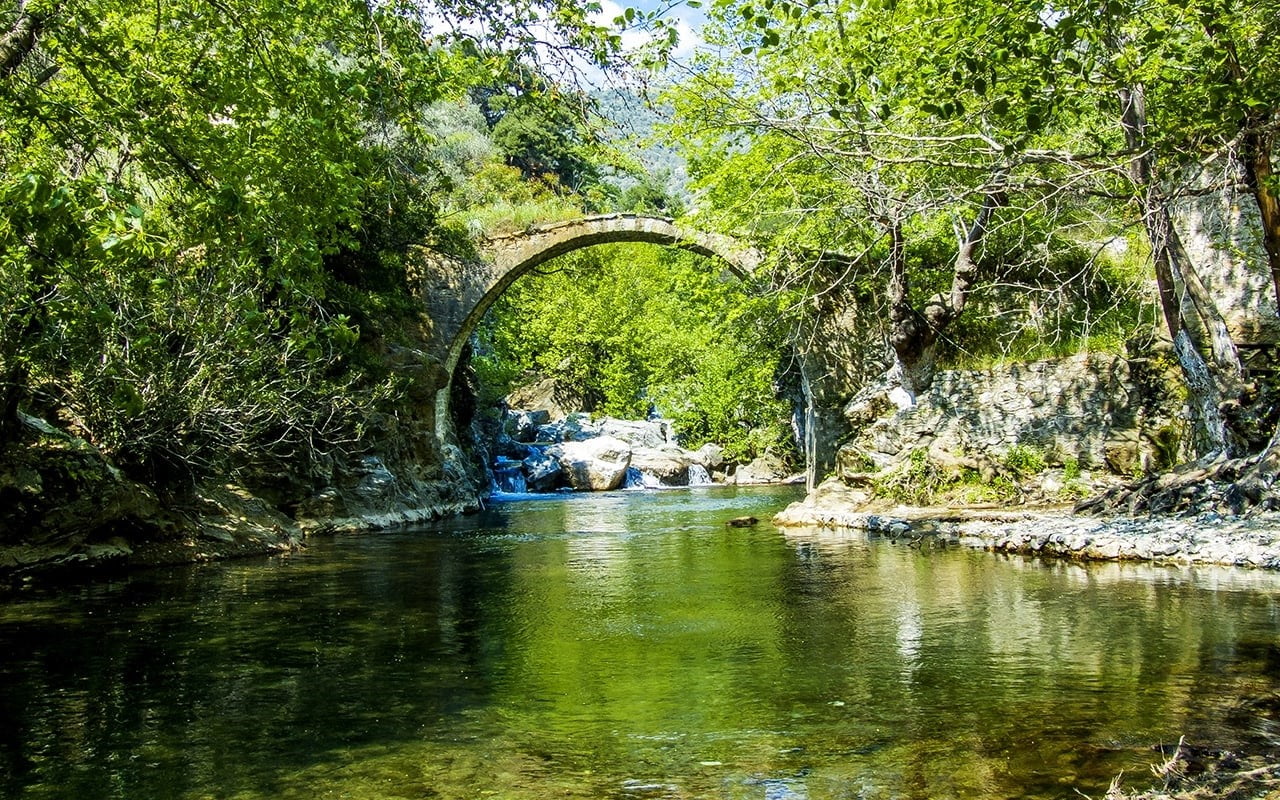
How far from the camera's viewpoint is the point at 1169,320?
39.8 ft

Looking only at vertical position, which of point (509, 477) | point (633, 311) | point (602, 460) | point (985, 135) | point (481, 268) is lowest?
point (509, 477)

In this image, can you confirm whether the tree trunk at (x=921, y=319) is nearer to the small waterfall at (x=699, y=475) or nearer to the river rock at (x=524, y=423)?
the small waterfall at (x=699, y=475)

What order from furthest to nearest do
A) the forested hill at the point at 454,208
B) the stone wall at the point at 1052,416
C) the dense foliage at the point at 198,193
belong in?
the stone wall at the point at 1052,416 < the forested hill at the point at 454,208 < the dense foliage at the point at 198,193

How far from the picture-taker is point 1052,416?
1443 cm

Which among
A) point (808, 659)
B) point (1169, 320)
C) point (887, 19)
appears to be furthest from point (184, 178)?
point (1169, 320)

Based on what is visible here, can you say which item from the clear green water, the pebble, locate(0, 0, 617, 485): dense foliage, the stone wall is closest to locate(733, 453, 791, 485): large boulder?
the stone wall

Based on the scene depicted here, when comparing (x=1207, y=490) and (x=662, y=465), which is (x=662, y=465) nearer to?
(x=662, y=465)

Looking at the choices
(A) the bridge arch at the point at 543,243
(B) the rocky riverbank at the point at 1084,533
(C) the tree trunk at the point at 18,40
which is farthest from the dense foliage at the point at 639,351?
(C) the tree trunk at the point at 18,40

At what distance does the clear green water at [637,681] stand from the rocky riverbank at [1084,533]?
608 millimetres

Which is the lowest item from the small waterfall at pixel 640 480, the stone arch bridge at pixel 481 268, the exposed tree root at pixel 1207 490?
the exposed tree root at pixel 1207 490

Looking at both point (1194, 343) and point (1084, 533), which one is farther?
point (1194, 343)

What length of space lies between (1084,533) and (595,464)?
17.5 metres

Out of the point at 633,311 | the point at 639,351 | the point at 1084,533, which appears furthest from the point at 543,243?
the point at 633,311

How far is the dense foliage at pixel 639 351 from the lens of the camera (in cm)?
2983
